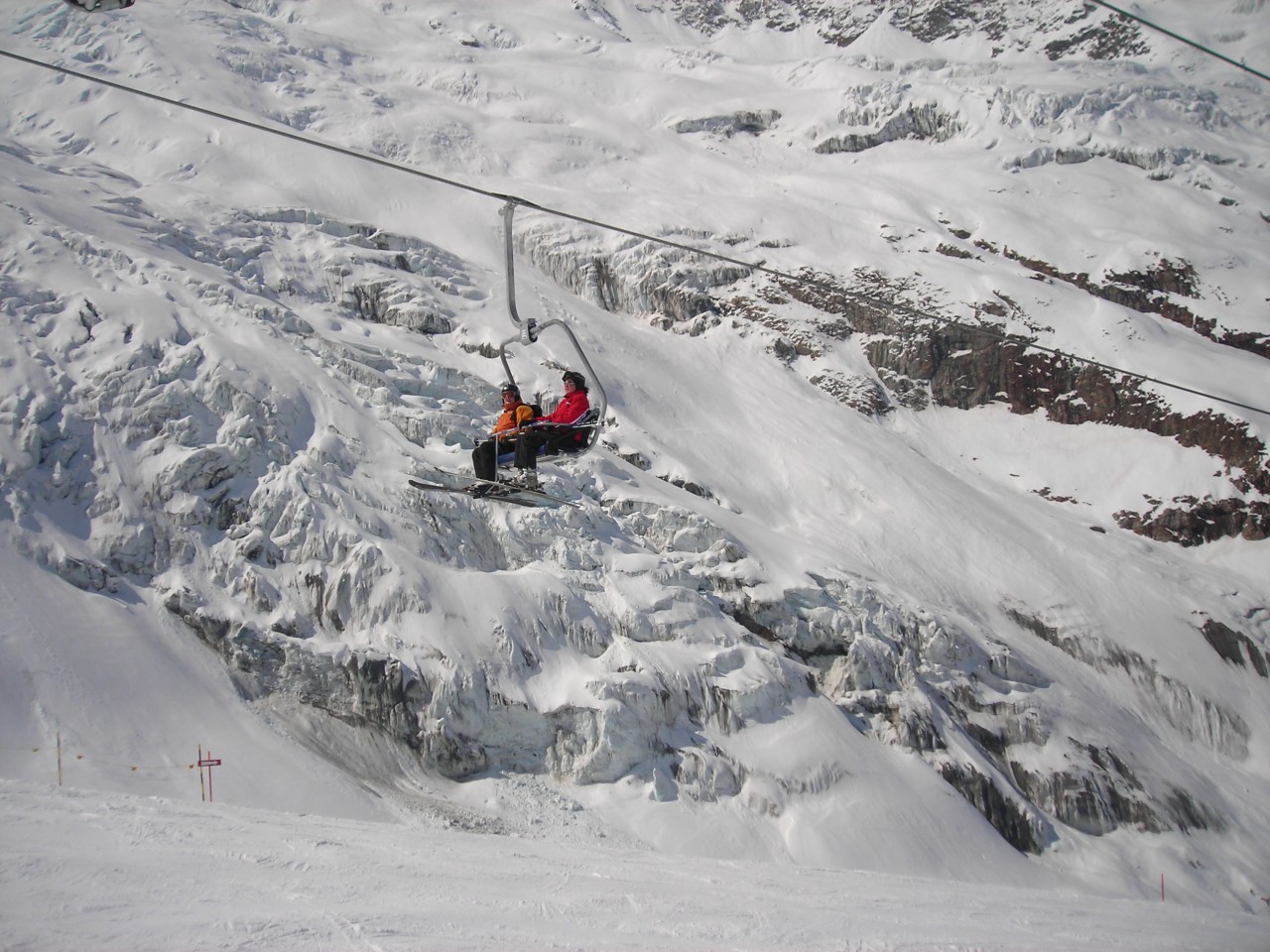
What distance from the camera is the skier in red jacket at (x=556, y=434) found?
16.0 m

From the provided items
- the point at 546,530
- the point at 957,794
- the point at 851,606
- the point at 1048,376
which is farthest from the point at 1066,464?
the point at 546,530

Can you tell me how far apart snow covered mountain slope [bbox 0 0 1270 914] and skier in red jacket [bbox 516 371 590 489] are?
6.14 metres

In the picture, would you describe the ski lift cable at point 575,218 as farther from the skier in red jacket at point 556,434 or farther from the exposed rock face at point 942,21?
the exposed rock face at point 942,21

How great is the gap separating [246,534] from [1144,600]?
41693 millimetres

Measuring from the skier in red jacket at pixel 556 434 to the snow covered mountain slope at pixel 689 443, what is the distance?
6.14 metres

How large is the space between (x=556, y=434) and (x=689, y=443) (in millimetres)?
37572

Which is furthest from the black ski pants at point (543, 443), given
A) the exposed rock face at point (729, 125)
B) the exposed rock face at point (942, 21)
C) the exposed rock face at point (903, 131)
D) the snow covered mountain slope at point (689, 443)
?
the exposed rock face at point (942, 21)

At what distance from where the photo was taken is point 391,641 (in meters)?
34.1

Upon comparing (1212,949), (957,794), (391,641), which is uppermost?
(1212,949)

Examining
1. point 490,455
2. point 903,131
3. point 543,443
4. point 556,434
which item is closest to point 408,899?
point 490,455

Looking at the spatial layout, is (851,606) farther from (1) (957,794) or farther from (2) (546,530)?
(2) (546,530)

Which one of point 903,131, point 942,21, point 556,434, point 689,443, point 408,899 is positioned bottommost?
point 689,443

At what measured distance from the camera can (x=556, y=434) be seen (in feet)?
53.1

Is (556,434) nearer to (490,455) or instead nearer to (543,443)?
(543,443)
